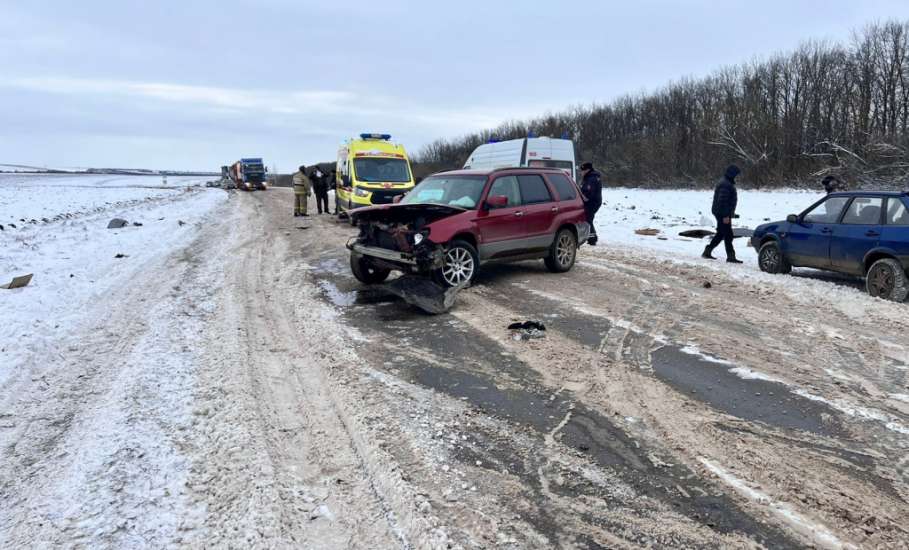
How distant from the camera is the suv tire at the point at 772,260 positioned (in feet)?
30.5

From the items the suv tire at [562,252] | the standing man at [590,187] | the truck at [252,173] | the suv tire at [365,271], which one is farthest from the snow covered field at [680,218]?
the truck at [252,173]

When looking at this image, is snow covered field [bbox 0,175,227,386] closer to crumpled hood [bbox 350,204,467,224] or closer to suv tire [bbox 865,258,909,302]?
crumpled hood [bbox 350,204,467,224]

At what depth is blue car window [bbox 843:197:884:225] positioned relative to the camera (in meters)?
7.81

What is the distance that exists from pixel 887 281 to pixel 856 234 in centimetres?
84

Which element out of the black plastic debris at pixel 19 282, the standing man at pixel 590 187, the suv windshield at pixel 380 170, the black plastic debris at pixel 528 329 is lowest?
the black plastic debris at pixel 528 329

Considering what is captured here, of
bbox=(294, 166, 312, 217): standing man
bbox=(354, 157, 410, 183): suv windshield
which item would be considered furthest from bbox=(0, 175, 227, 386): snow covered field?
bbox=(354, 157, 410, 183): suv windshield

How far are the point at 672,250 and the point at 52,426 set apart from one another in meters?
11.4

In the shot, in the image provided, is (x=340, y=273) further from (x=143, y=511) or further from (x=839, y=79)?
(x=839, y=79)

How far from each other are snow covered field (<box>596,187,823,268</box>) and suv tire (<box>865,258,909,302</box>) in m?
2.63

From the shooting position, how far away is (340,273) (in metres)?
9.22

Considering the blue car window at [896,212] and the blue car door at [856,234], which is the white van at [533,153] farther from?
the blue car window at [896,212]

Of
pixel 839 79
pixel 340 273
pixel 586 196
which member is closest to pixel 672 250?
pixel 586 196

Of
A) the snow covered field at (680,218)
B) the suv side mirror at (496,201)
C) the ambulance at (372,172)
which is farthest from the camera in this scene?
the ambulance at (372,172)

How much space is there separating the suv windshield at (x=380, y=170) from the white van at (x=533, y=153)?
2278 mm
